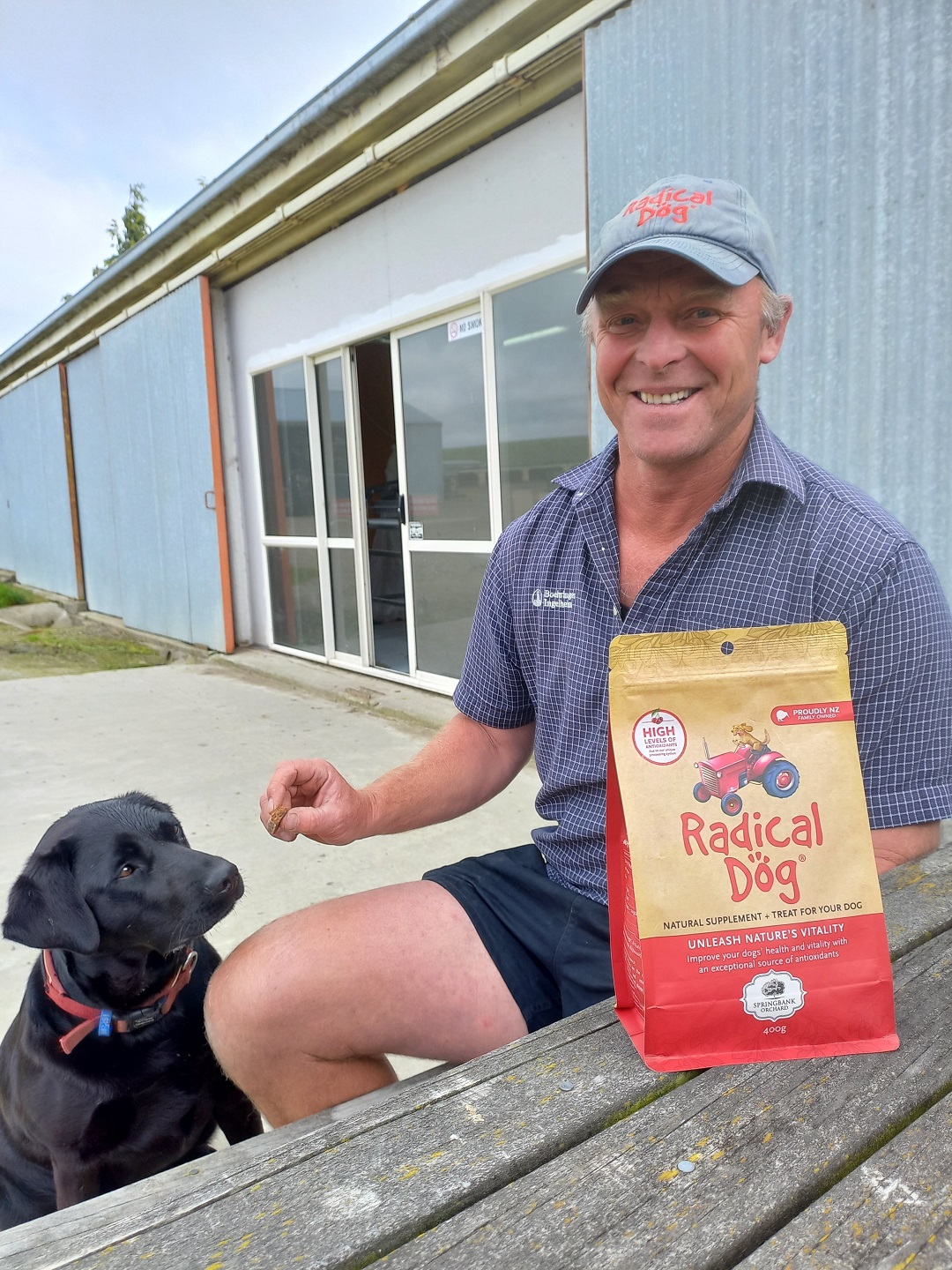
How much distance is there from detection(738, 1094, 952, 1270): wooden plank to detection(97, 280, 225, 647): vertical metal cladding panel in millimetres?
7099

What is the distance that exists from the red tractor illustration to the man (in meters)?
0.37

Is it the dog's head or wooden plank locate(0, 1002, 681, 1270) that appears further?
the dog's head

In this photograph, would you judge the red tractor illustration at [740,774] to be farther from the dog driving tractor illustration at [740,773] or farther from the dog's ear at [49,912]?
the dog's ear at [49,912]

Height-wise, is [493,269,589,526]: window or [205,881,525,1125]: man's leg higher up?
[493,269,589,526]: window

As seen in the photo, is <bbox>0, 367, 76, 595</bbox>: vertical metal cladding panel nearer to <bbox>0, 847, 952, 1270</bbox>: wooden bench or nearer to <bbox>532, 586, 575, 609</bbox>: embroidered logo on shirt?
<bbox>532, 586, 575, 609</bbox>: embroidered logo on shirt

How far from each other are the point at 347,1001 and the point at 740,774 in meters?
0.73

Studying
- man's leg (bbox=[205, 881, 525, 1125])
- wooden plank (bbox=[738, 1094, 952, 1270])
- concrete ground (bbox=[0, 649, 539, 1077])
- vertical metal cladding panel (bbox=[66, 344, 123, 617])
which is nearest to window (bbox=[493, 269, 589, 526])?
concrete ground (bbox=[0, 649, 539, 1077])

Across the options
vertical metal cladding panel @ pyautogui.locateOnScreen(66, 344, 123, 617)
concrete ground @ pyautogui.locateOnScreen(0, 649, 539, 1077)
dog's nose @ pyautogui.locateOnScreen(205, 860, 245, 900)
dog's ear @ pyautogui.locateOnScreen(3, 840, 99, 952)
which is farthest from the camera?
vertical metal cladding panel @ pyautogui.locateOnScreen(66, 344, 123, 617)

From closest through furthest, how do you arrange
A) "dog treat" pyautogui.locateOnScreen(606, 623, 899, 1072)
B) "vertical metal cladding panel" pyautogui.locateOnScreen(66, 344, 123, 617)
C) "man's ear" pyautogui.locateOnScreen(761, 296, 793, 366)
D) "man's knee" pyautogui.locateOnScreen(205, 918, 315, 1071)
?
1. "dog treat" pyautogui.locateOnScreen(606, 623, 899, 1072)
2. "man's knee" pyautogui.locateOnScreen(205, 918, 315, 1071)
3. "man's ear" pyautogui.locateOnScreen(761, 296, 793, 366)
4. "vertical metal cladding panel" pyautogui.locateOnScreen(66, 344, 123, 617)

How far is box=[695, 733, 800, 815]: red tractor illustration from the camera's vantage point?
0.92 m

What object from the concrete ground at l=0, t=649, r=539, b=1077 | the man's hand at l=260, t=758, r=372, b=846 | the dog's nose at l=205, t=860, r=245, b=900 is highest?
the man's hand at l=260, t=758, r=372, b=846

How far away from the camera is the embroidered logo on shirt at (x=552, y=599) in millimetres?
1494

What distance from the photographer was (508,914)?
1445mm

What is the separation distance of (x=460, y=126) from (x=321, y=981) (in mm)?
4524
